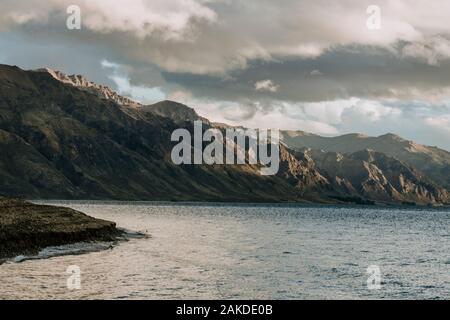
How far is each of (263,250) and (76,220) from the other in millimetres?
31329

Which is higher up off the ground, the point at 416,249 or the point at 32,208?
the point at 32,208

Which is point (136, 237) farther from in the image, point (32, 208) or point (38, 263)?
point (38, 263)

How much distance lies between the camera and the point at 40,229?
250ft

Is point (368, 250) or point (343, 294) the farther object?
point (368, 250)

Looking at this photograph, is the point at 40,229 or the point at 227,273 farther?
the point at 40,229

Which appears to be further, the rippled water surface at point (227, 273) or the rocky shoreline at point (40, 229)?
the rocky shoreline at point (40, 229)

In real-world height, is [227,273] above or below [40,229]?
below

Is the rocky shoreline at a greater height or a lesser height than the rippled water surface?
greater

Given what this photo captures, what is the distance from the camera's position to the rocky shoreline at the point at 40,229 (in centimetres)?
6931

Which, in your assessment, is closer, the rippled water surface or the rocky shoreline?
the rippled water surface

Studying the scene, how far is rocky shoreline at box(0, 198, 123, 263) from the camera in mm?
69312

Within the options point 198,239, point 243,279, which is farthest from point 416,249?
point 243,279

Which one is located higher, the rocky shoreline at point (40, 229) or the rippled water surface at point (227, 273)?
the rocky shoreline at point (40, 229)

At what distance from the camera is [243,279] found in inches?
2328
